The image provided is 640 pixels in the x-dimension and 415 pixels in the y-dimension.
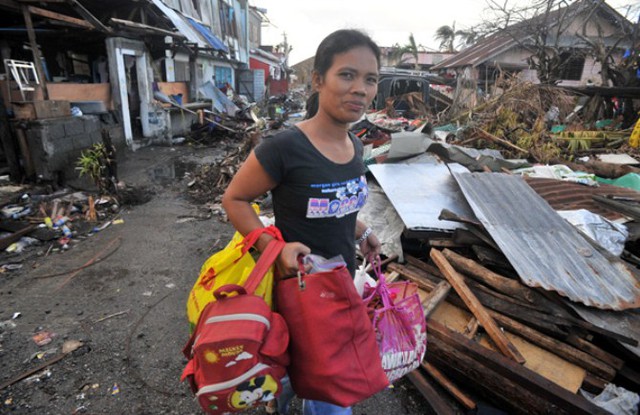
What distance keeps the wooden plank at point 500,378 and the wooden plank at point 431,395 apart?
0.20 meters

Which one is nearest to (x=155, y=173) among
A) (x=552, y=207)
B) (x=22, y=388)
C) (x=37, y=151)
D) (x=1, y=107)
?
(x=37, y=151)

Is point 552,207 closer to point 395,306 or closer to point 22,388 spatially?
point 395,306

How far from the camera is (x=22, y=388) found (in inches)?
96.5

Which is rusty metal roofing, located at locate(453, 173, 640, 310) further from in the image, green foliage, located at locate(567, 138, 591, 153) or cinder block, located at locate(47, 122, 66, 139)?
cinder block, located at locate(47, 122, 66, 139)

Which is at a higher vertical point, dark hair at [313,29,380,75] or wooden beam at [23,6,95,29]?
wooden beam at [23,6,95,29]

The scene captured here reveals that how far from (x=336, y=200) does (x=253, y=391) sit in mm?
813

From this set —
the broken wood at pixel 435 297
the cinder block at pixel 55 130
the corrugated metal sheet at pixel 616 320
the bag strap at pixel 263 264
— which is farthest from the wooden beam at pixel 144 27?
the corrugated metal sheet at pixel 616 320

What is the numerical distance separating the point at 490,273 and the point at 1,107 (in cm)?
791

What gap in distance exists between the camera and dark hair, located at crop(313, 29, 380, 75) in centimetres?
145

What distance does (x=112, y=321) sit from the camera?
3199 millimetres

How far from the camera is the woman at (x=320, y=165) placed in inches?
55.5

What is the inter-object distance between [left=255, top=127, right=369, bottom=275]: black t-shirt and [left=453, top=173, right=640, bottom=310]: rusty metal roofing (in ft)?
6.48

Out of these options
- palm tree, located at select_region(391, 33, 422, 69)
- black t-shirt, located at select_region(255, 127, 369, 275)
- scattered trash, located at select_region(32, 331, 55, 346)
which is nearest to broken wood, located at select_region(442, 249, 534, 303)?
black t-shirt, located at select_region(255, 127, 369, 275)

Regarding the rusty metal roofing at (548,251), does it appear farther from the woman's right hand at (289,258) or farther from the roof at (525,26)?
the roof at (525,26)
